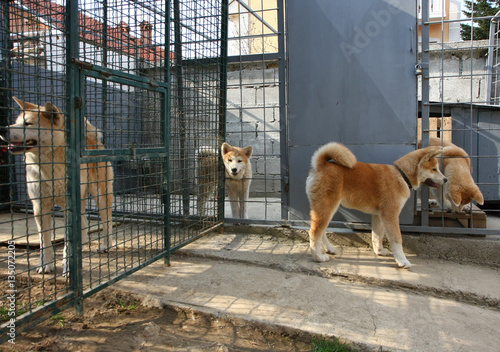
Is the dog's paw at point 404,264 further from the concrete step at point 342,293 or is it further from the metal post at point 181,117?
the metal post at point 181,117

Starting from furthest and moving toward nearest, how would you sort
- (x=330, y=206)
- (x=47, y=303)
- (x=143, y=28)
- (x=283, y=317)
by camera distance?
1. (x=143, y=28)
2. (x=330, y=206)
3. (x=283, y=317)
4. (x=47, y=303)

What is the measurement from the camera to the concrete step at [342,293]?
251cm

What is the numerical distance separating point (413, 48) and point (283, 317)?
342 cm

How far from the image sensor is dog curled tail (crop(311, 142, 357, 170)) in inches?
149

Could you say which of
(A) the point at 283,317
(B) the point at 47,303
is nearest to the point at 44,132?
(B) the point at 47,303

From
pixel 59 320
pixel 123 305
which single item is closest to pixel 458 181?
pixel 123 305

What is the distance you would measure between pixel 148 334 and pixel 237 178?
3150mm

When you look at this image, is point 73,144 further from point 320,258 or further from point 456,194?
point 456,194

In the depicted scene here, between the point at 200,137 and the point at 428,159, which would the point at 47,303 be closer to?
→ the point at 200,137

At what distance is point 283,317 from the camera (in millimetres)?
2664

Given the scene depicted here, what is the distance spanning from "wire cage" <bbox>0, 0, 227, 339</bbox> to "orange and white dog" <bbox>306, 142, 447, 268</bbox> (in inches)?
61.5

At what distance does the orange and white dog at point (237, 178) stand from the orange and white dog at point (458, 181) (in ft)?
8.59

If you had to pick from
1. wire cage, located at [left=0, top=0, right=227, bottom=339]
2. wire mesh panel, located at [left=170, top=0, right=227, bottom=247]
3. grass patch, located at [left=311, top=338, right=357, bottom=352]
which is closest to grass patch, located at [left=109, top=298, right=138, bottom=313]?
wire cage, located at [left=0, top=0, right=227, bottom=339]

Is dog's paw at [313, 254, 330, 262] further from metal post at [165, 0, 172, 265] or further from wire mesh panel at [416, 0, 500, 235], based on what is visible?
metal post at [165, 0, 172, 265]
